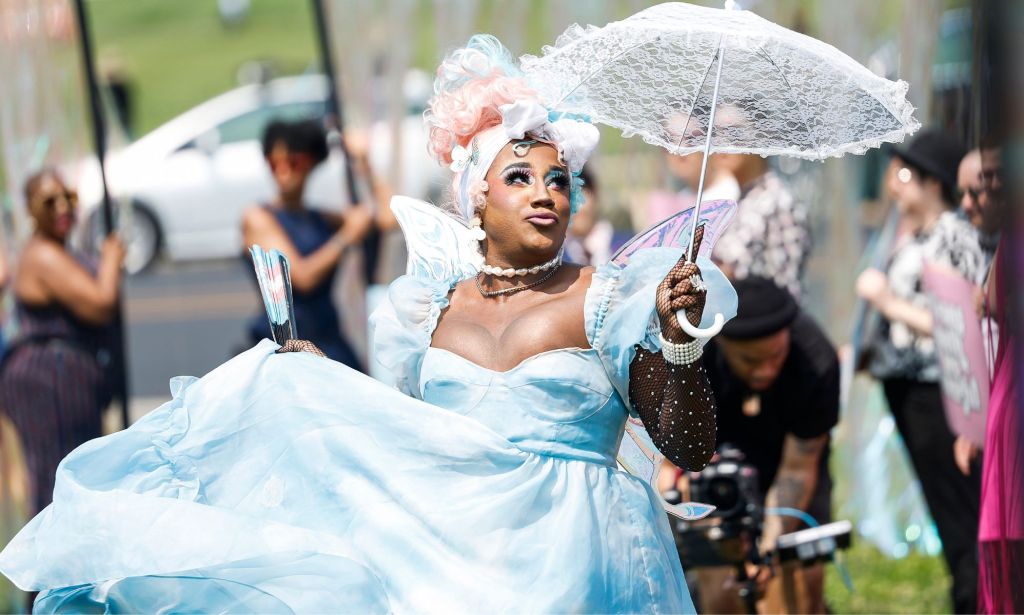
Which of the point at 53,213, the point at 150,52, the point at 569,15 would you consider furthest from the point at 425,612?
the point at 150,52

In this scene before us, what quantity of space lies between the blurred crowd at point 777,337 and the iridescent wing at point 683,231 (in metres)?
0.79

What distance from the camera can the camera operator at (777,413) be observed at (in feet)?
15.6

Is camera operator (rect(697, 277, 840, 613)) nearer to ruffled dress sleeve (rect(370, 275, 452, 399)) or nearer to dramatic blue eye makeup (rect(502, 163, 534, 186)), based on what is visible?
A: ruffled dress sleeve (rect(370, 275, 452, 399))

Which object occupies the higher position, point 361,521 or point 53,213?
point 53,213

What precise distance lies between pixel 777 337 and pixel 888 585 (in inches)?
66.0

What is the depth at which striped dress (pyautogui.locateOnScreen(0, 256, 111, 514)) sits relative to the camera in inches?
239

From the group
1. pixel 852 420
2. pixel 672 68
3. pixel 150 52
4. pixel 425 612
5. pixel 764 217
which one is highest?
pixel 150 52

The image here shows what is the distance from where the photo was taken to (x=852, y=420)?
6566 millimetres

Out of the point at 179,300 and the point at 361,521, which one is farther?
the point at 179,300

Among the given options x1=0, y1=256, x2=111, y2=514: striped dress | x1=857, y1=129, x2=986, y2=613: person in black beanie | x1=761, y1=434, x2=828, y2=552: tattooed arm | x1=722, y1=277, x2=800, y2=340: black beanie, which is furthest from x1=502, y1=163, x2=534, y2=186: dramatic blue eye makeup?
x1=0, y1=256, x2=111, y2=514: striped dress

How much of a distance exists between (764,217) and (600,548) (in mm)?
2451

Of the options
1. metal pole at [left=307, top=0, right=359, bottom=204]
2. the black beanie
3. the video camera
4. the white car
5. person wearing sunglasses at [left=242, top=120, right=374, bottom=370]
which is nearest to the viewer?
the video camera

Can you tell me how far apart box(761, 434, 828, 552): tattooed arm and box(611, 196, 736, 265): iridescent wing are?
72.1 inches

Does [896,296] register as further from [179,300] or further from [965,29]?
[179,300]
